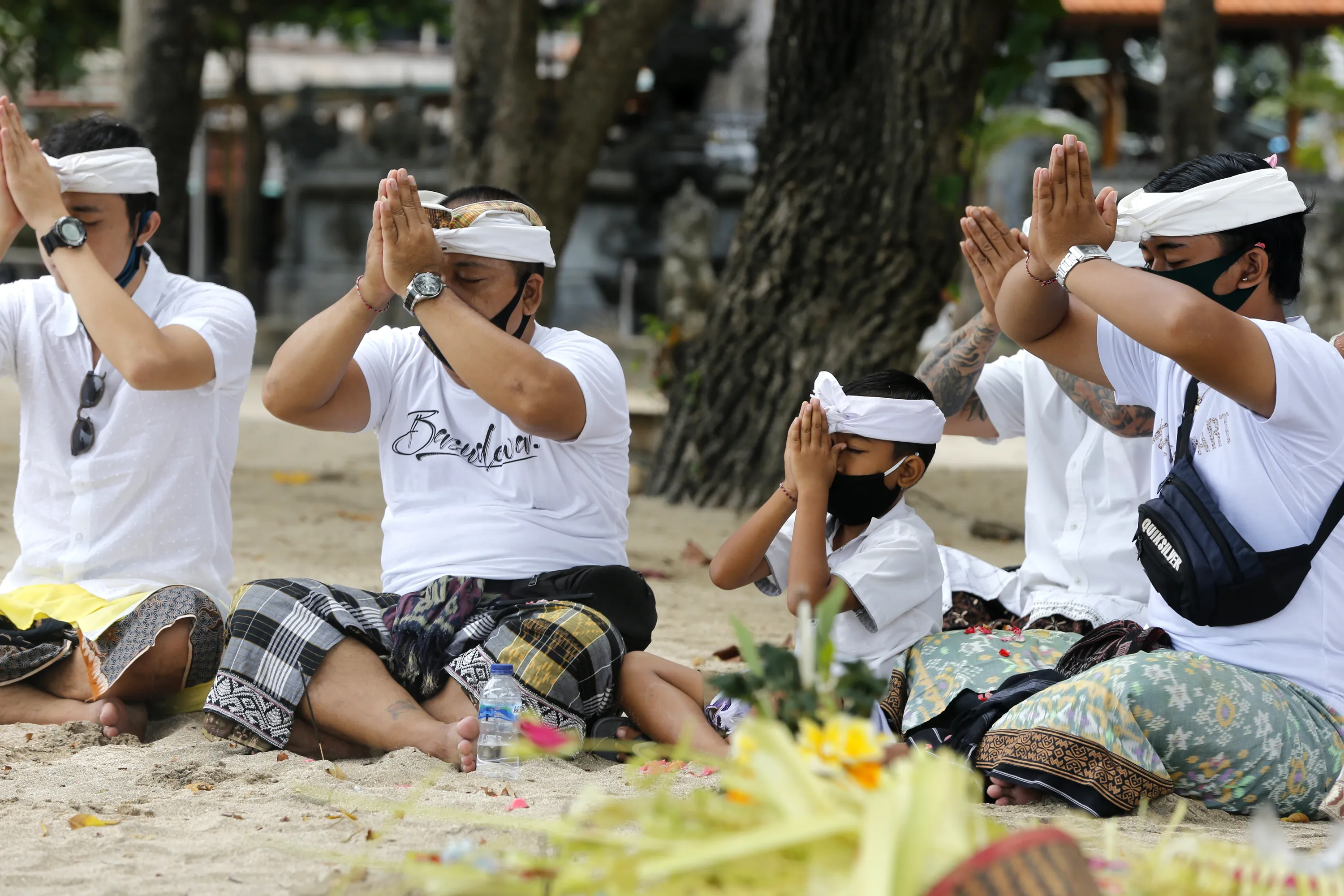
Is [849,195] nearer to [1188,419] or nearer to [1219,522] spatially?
[1188,419]

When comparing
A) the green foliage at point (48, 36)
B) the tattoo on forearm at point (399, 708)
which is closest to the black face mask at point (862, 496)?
the tattoo on forearm at point (399, 708)

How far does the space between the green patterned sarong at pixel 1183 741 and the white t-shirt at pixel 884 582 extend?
0.55 m

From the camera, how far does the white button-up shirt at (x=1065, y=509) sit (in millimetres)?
3748

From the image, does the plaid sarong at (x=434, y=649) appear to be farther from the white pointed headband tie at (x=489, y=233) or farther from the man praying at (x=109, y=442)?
the white pointed headband tie at (x=489, y=233)

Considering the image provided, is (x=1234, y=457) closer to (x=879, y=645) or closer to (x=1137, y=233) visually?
(x=1137, y=233)

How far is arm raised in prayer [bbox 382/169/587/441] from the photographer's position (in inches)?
130

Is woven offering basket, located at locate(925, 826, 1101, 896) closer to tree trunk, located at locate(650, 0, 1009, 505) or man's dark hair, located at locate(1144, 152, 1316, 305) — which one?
man's dark hair, located at locate(1144, 152, 1316, 305)

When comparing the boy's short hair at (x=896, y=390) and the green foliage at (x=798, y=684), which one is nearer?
the green foliage at (x=798, y=684)

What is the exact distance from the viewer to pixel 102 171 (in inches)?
146

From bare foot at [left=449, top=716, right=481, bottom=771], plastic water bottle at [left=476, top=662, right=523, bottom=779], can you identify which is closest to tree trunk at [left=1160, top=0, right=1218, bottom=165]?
plastic water bottle at [left=476, top=662, right=523, bottom=779]

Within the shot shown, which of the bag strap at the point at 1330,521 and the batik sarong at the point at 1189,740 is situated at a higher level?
the bag strap at the point at 1330,521

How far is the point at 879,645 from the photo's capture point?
3.49m

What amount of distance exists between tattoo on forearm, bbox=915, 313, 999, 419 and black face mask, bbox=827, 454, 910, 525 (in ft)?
1.37

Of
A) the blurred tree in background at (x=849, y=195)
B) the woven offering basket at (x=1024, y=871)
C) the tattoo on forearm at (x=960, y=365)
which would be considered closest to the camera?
the woven offering basket at (x=1024, y=871)
